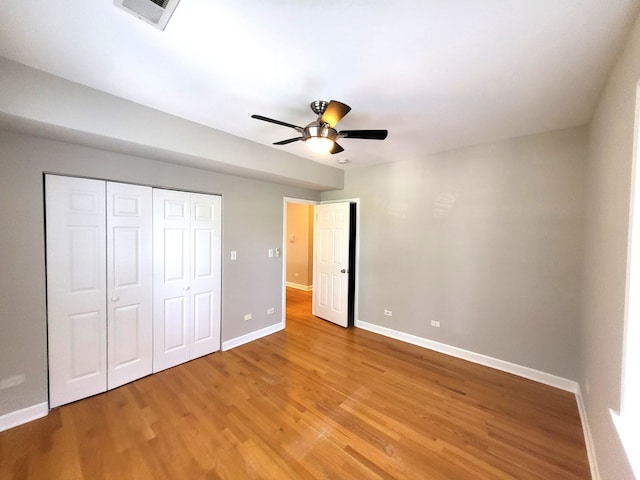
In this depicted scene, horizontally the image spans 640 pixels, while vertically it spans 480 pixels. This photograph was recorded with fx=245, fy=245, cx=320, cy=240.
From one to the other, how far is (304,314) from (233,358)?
6.22 feet

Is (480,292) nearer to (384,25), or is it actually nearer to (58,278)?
(384,25)

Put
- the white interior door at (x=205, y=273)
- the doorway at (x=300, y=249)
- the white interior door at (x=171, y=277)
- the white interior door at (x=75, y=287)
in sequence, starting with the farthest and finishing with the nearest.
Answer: the doorway at (x=300, y=249) < the white interior door at (x=205, y=273) < the white interior door at (x=171, y=277) < the white interior door at (x=75, y=287)

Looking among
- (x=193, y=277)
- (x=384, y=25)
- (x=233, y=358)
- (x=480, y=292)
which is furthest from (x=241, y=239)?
(x=480, y=292)

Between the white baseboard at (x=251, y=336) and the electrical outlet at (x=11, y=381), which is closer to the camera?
the electrical outlet at (x=11, y=381)

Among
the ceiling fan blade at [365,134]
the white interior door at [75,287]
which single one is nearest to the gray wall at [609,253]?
the ceiling fan blade at [365,134]

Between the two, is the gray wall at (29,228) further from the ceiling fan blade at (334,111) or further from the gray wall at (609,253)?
the gray wall at (609,253)

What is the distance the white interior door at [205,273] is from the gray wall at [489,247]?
7.74 ft

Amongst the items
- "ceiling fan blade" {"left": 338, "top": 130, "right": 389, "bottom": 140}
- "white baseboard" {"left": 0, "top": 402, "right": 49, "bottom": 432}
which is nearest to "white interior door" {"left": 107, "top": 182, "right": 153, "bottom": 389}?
"white baseboard" {"left": 0, "top": 402, "right": 49, "bottom": 432}

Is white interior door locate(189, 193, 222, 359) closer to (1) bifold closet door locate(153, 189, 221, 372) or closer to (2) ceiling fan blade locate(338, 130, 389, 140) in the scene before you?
(1) bifold closet door locate(153, 189, 221, 372)

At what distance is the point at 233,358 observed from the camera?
3.10 metres

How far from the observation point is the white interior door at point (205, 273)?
3.05 meters

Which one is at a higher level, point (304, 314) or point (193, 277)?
point (193, 277)

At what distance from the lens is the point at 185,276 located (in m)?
2.97

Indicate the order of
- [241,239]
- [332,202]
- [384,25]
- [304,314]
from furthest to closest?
[304,314], [332,202], [241,239], [384,25]
